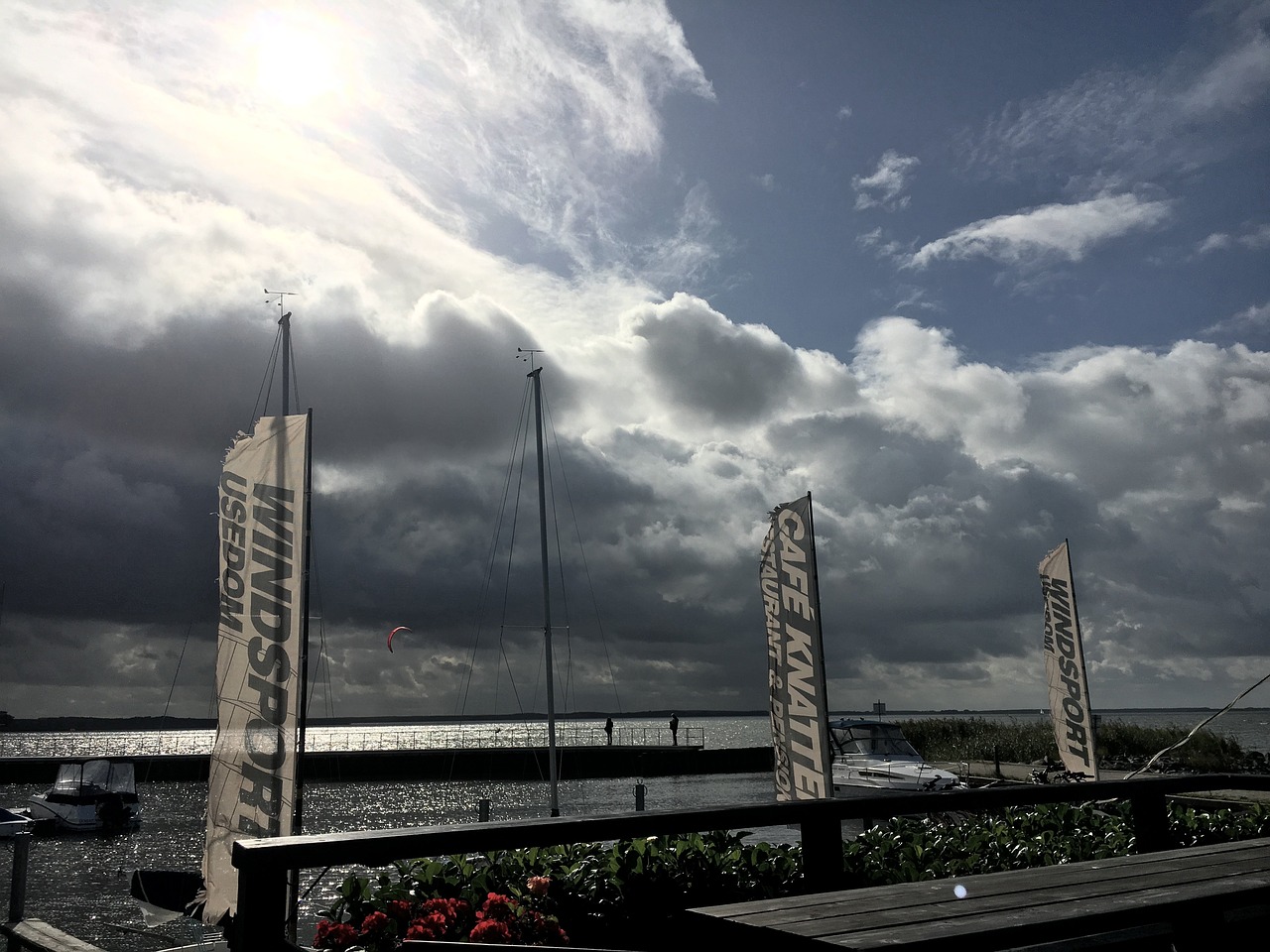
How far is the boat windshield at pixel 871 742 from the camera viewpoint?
30984mm

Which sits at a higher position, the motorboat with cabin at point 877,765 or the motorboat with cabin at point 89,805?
the motorboat with cabin at point 877,765

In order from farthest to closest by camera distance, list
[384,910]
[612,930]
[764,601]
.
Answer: [764,601] → [612,930] → [384,910]

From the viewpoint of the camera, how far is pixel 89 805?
150 ft

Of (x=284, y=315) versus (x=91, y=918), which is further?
(x=91, y=918)

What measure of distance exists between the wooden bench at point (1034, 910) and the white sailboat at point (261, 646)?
8476mm

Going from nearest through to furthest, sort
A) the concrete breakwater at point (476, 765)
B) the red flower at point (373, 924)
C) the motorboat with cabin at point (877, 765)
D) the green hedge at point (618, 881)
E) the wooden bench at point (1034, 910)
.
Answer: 1. the wooden bench at point (1034, 910)
2. the red flower at point (373, 924)
3. the green hedge at point (618, 881)
4. the motorboat with cabin at point (877, 765)
5. the concrete breakwater at point (476, 765)

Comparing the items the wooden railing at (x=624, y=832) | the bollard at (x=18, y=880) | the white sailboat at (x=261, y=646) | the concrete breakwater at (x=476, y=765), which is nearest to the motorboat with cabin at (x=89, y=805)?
the concrete breakwater at (x=476, y=765)

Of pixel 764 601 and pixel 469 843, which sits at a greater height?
pixel 764 601

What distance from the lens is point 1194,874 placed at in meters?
4.02

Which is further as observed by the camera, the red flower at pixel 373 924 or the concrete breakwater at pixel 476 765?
the concrete breakwater at pixel 476 765

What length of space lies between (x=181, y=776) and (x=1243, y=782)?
8079 cm

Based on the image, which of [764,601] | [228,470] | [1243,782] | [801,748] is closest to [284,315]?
[228,470]

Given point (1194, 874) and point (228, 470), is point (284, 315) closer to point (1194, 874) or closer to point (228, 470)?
point (228, 470)

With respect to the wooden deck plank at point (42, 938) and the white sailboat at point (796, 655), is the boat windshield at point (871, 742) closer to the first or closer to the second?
the white sailboat at point (796, 655)
